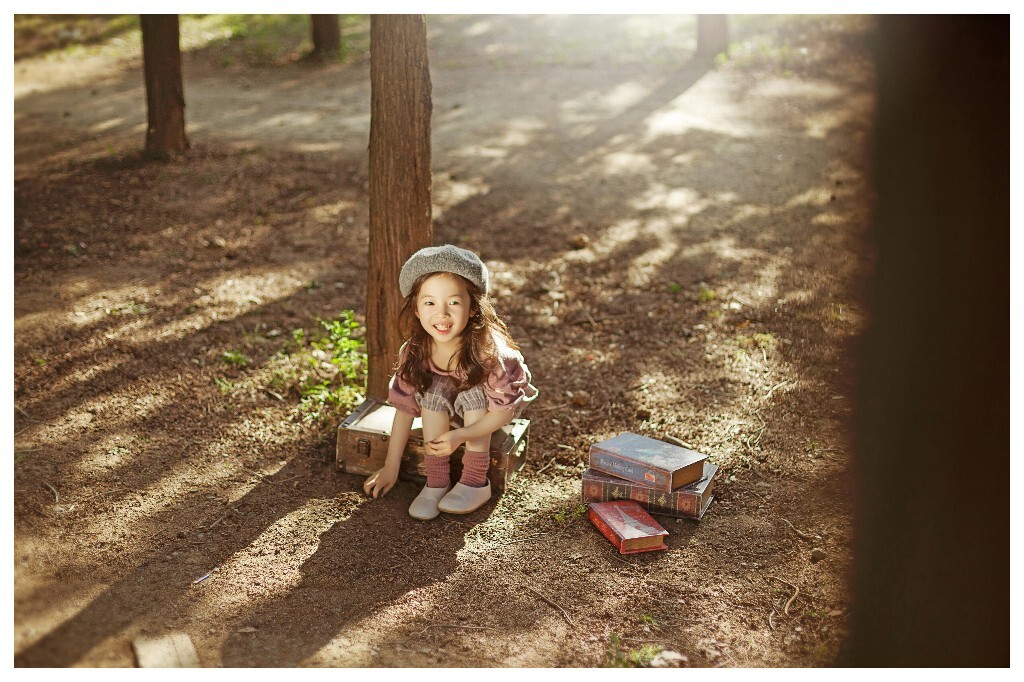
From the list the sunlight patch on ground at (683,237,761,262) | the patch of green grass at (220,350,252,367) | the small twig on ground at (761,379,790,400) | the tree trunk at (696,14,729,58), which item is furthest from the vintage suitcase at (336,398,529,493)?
the tree trunk at (696,14,729,58)

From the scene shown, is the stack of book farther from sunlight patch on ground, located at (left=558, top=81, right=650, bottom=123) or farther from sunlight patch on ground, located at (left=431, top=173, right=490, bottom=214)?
sunlight patch on ground, located at (left=558, top=81, right=650, bottom=123)

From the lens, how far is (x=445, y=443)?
13.2ft

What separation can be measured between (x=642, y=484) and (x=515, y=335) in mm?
2060

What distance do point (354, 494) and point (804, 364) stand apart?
275 centimetres

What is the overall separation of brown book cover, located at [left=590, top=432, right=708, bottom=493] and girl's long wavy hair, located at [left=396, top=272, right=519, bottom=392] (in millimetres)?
627

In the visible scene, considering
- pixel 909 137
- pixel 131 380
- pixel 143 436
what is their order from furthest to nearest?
pixel 131 380 → pixel 143 436 → pixel 909 137

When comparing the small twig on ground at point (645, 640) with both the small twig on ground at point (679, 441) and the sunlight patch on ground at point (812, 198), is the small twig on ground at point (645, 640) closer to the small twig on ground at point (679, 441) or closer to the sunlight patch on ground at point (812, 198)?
the small twig on ground at point (679, 441)

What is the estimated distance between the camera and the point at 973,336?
3480mm

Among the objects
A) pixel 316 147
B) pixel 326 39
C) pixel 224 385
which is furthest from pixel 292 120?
pixel 224 385

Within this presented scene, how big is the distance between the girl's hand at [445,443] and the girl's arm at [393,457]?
17 centimetres

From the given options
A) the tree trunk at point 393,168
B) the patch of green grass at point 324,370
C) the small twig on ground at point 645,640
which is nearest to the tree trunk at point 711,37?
the patch of green grass at point 324,370

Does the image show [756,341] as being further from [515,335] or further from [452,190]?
[452,190]

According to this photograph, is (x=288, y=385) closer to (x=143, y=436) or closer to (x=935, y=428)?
(x=143, y=436)

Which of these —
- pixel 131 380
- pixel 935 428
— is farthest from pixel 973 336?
pixel 131 380
